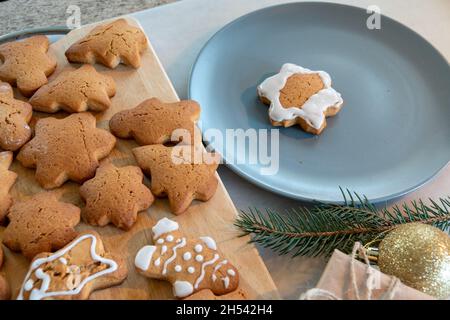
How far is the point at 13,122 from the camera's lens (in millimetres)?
958

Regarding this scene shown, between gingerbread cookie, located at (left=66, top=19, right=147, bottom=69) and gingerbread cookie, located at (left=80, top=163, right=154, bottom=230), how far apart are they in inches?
11.5

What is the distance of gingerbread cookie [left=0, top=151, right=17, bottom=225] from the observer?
0.86 metres

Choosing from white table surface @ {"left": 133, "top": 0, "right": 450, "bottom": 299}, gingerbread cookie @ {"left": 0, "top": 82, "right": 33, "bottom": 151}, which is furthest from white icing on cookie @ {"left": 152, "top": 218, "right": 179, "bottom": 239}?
gingerbread cookie @ {"left": 0, "top": 82, "right": 33, "bottom": 151}

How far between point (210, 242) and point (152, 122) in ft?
0.89

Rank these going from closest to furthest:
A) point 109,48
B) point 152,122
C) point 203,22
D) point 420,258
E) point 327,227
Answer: point 420,258 → point 327,227 → point 152,122 → point 109,48 → point 203,22

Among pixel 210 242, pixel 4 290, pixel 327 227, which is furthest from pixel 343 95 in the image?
pixel 4 290

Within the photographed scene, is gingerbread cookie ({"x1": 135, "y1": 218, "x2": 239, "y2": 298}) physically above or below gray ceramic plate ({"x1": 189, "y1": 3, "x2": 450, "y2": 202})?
below

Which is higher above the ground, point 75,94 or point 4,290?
point 75,94

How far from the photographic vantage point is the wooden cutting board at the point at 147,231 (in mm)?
799

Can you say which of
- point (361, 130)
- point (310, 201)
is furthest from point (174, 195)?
point (361, 130)

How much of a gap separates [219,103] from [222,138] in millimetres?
105

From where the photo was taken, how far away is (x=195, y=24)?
1.32m

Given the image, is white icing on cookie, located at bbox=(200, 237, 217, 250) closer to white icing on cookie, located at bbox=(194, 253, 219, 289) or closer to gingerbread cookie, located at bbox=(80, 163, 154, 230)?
white icing on cookie, located at bbox=(194, 253, 219, 289)

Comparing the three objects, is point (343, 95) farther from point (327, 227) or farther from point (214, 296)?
point (214, 296)
